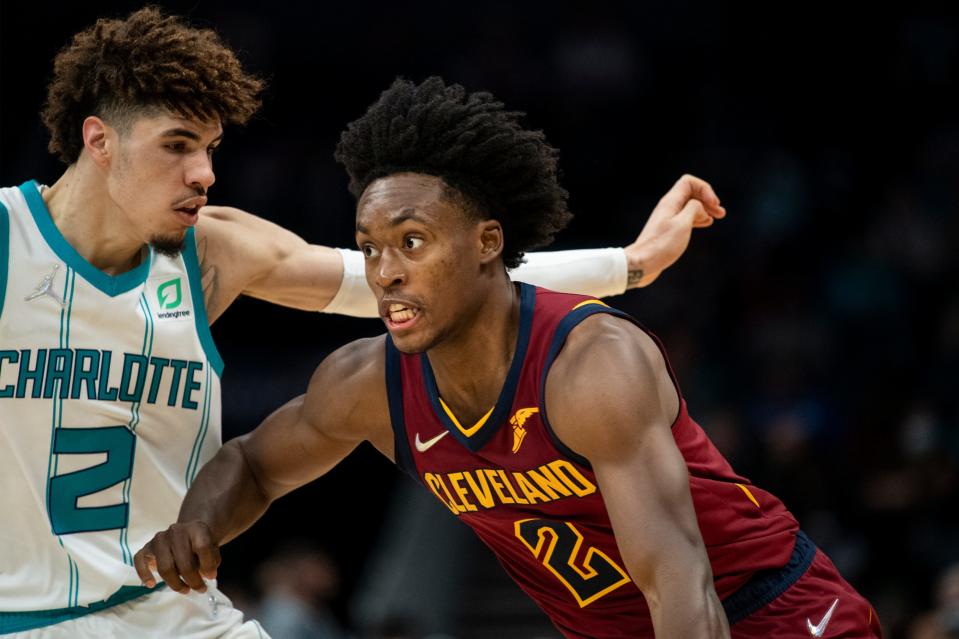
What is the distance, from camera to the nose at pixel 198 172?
3607mm

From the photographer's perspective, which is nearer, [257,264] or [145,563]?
[145,563]

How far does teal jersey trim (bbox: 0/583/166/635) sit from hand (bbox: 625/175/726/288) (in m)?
1.86

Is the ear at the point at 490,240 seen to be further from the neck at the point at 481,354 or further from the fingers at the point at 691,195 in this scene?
the fingers at the point at 691,195

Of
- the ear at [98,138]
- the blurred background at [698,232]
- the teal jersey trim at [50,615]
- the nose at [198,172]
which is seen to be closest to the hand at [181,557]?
the teal jersey trim at [50,615]

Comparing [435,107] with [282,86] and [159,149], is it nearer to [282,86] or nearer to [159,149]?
[159,149]

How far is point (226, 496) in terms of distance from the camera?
366 centimetres

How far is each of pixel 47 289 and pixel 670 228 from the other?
194 cm

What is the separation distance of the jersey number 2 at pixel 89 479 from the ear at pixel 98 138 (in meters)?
0.70

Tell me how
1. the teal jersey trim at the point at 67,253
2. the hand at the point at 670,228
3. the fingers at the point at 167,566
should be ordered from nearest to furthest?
the fingers at the point at 167,566 < the teal jersey trim at the point at 67,253 < the hand at the point at 670,228

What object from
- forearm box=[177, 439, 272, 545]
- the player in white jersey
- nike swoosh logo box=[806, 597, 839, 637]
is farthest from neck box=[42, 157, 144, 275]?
nike swoosh logo box=[806, 597, 839, 637]

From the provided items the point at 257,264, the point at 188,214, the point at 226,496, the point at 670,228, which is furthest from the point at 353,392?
the point at 670,228

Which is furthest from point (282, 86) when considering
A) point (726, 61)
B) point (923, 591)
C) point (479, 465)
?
point (479, 465)

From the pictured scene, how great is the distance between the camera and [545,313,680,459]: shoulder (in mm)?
3094

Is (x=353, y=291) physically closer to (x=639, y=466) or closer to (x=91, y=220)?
(x=91, y=220)
